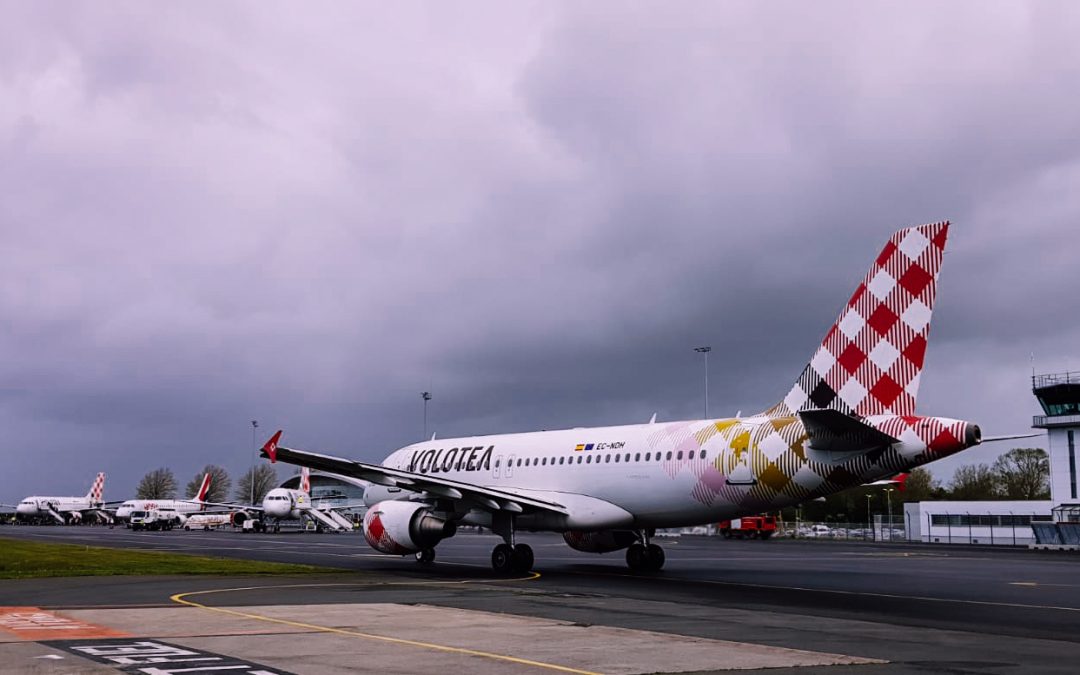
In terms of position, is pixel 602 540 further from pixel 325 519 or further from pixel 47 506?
pixel 47 506

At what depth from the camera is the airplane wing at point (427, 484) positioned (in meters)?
25.4

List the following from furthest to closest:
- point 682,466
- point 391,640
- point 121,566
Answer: point 121,566 → point 682,466 → point 391,640

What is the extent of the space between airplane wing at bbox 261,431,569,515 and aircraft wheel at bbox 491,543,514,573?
1.11m

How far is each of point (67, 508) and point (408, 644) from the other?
120m

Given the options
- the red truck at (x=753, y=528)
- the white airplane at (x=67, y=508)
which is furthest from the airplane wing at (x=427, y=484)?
the white airplane at (x=67, y=508)

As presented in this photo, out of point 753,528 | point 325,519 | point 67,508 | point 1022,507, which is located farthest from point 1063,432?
point 67,508

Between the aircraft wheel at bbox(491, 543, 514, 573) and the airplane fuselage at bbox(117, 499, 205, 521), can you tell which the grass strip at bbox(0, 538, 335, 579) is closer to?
the aircraft wheel at bbox(491, 543, 514, 573)

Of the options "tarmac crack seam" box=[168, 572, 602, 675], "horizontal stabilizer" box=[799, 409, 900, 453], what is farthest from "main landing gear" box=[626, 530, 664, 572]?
"tarmac crack seam" box=[168, 572, 602, 675]

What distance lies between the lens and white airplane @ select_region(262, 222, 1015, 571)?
2127 cm

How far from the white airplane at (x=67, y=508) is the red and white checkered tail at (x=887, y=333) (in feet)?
355

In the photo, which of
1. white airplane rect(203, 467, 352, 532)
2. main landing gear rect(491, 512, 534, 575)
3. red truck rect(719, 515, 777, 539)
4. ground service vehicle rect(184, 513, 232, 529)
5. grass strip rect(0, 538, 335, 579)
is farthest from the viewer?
ground service vehicle rect(184, 513, 232, 529)

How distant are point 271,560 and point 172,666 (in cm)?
2332

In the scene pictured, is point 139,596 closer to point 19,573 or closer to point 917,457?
point 19,573

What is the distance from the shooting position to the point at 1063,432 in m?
78.1
